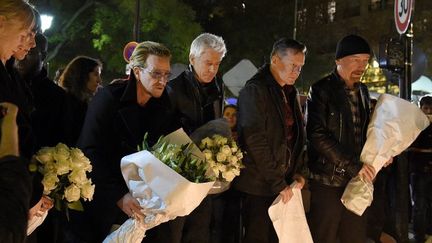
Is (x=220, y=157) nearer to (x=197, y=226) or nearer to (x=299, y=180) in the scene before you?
(x=197, y=226)

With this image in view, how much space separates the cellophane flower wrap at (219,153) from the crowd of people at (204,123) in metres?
0.26

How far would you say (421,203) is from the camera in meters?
7.22

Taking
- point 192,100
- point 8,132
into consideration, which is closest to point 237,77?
point 192,100

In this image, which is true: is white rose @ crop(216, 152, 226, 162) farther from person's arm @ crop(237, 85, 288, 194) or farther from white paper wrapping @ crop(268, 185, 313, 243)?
white paper wrapping @ crop(268, 185, 313, 243)

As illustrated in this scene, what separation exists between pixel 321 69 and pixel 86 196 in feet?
95.5

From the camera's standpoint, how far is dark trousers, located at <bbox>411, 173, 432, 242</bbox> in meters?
7.13

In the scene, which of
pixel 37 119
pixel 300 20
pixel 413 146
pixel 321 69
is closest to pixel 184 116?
pixel 37 119

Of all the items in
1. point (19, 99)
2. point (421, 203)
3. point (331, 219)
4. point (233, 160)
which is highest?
point (19, 99)

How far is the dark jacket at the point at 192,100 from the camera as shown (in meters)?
4.59

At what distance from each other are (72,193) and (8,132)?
50.0 inches

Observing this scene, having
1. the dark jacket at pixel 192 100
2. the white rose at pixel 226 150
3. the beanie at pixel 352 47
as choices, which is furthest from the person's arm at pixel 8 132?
the beanie at pixel 352 47

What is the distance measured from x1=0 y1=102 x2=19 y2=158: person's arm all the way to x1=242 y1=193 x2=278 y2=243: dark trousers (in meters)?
3.15

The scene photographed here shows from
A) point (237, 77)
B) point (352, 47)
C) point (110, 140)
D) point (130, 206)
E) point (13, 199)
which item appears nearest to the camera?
point (13, 199)

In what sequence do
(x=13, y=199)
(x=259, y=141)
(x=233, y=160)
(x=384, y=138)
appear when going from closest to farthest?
1. (x=13, y=199)
2. (x=233, y=160)
3. (x=259, y=141)
4. (x=384, y=138)
